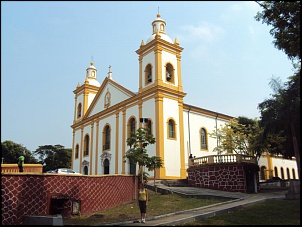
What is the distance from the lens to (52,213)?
1256 cm

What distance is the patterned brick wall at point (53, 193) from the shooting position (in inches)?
452

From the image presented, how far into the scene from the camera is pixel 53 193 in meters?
12.8

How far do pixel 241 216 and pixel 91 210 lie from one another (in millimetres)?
6319

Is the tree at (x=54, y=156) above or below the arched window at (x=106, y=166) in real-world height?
above

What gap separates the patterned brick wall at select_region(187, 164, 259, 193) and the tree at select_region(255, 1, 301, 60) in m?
7.91

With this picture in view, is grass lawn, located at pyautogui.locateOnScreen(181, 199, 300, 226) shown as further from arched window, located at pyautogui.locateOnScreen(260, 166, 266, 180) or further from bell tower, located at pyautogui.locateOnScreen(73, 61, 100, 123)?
bell tower, located at pyautogui.locateOnScreen(73, 61, 100, 123)

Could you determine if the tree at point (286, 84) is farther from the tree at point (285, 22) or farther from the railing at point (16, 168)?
the railing at point (16, 168)

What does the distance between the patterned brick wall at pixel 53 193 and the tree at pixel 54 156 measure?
115ft

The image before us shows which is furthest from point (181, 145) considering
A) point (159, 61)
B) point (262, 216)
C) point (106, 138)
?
point (262, 216)

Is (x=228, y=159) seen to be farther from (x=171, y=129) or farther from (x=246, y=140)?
(x=246, y=140)

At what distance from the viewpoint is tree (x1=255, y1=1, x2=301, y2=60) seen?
12.5m

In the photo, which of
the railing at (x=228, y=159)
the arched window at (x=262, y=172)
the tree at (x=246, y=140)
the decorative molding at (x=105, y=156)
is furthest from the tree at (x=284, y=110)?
the arched window at (x=262, y=172)

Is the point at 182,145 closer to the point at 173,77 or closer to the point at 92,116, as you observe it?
the point at 173,77

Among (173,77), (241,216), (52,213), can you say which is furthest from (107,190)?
(173,77)
